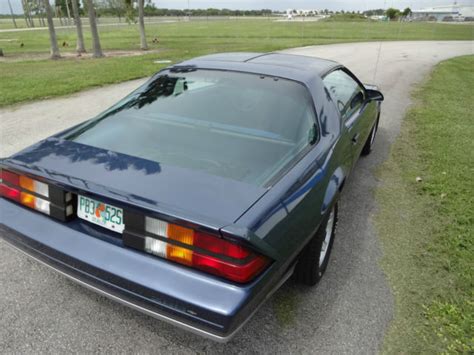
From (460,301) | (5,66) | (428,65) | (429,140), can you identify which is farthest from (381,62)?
(460,301)

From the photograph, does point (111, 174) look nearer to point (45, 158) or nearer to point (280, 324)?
point (45, 158)

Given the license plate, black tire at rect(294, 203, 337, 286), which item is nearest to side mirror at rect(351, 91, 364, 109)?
black tire at rect(294, 203, 337, 286)

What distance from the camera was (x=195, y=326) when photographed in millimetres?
1687

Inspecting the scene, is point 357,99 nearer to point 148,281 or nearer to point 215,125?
point 215,125

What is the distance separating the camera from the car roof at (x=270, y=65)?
9.48 ft

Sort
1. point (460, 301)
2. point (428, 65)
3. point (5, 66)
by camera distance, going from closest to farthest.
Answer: point (460, 301)
point (5, 66)
point (428, 65)

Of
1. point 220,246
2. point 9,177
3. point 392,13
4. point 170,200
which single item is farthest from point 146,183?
point 392,13

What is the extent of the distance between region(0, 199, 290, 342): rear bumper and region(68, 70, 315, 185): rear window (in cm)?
55

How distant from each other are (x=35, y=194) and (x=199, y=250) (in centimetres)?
106

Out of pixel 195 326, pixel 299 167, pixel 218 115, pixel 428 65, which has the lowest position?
pixel 428 65

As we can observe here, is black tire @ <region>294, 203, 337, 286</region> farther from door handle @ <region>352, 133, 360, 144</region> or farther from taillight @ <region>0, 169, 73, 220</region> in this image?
taillight @ <region>0, 169, 73, 220</region>

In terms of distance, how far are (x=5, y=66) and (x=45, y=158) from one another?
12757mm

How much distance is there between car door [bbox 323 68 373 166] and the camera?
314 centimetres

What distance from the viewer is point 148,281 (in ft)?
5.73
